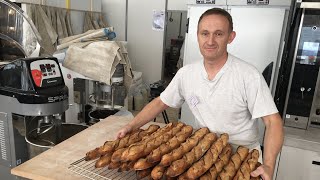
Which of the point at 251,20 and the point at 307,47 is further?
the point at 251,20

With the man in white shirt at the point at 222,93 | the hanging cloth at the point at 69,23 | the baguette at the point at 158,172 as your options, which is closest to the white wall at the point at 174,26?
the hanging cloth at the point at 69,23

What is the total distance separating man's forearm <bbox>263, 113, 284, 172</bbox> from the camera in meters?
1.21

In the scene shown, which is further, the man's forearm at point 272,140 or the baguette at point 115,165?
the man's forearm at point 272,140

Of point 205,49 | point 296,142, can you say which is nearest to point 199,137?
point 205,49

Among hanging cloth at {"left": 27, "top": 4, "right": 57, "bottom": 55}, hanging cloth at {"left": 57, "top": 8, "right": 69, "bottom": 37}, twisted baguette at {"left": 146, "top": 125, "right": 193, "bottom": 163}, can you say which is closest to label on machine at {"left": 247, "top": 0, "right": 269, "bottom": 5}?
twisted baguette at {"left": 146, "top": 125, "right": 193, "bottom": 163}

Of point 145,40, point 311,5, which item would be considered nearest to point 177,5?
point 145,40

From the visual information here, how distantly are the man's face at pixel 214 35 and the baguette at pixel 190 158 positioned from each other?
543 mm

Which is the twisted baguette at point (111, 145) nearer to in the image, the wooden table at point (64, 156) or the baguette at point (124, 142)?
the baguette at point (124, 142)

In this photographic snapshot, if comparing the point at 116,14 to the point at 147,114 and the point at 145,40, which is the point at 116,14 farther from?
the point at 147,114

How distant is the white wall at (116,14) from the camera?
501 centimetres

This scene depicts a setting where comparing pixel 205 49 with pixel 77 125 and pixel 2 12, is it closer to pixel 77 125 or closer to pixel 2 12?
pixel 77 125

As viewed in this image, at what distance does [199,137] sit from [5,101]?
132 cm

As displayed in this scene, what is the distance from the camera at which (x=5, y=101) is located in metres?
1.67

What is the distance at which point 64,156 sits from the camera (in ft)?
4.13
